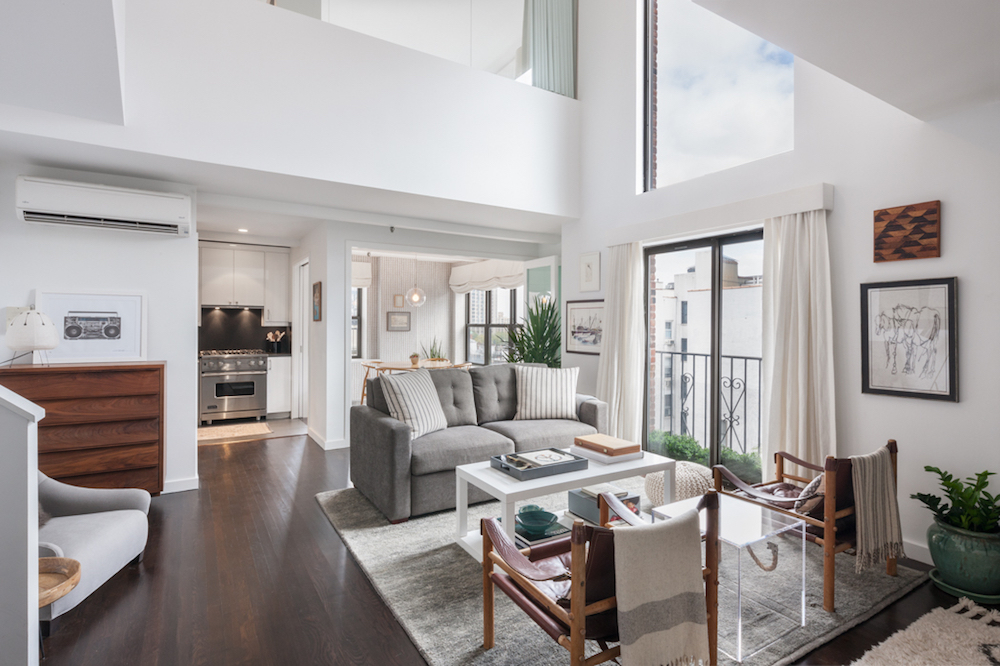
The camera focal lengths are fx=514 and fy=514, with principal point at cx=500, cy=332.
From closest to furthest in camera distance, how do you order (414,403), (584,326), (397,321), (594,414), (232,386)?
(414,403) → (594,414) → (584,326) → (232,386) → (397,321)

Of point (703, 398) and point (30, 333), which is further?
point (703, 398)

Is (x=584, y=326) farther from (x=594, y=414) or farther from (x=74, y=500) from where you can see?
(x=74, y=500)

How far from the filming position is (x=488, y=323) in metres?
9.80

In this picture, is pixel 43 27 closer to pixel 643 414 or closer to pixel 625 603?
pixel 625 603

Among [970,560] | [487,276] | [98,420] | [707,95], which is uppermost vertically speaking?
[707,95]

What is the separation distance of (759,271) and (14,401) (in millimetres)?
4212

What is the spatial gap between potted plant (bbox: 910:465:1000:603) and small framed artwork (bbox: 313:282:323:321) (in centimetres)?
528

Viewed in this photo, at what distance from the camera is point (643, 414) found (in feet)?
15.9

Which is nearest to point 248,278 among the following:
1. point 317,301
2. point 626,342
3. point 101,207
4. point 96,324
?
point 317,301

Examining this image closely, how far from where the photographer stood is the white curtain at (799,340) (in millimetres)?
3275

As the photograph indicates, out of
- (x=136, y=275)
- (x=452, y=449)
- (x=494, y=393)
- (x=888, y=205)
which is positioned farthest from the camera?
(x=494, y=393)

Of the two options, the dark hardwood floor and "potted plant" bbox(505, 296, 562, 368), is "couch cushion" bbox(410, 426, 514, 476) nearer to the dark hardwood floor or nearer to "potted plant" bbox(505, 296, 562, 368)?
the dark hardwood floor

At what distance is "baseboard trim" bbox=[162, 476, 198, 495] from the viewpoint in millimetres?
4020

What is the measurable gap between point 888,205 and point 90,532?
184 inches
